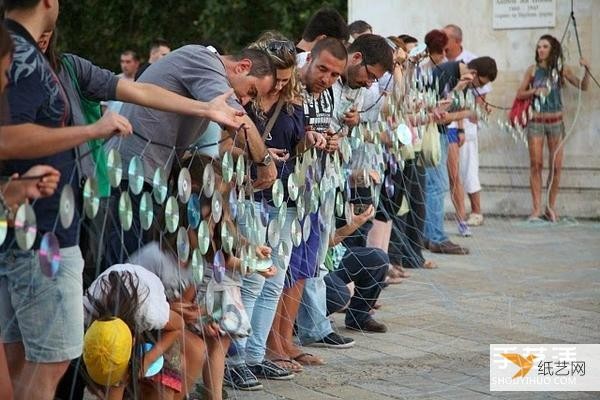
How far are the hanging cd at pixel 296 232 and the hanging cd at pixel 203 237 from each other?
1.27 meters

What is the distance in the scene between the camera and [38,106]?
14.4 ft

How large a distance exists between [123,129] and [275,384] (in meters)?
2.69

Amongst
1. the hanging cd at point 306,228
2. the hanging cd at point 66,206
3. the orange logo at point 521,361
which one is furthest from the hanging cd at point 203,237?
the orange logo at point 521,361

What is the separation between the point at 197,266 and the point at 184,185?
421 mm

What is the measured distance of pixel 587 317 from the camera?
8.71 m

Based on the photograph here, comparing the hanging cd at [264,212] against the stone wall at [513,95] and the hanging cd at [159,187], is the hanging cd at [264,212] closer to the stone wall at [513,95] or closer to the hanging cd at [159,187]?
the hanging cd at [159,187]

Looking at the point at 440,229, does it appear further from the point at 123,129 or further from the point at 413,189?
the point at 123,129

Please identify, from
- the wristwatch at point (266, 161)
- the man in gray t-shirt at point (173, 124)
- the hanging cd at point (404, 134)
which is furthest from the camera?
the hanging cd at point (404, 134)

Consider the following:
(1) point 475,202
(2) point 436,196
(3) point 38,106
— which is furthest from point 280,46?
(1) point 475,202

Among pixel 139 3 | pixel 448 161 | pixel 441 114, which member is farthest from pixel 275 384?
pixel 139 3

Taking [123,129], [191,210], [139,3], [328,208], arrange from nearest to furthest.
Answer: [123,129] < [191,210] < [328,208] < [139,3]

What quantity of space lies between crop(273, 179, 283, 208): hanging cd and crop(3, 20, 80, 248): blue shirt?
1944 millimetres

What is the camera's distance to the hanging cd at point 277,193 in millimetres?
6480

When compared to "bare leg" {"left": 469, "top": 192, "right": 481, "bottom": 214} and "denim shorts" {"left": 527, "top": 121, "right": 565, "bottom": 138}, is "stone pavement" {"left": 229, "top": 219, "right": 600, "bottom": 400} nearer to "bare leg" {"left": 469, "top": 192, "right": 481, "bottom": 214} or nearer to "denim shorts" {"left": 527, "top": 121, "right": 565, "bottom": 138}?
"bare leg" {"left": 469, "top": 192, "right": 481, "bottom": 214}
